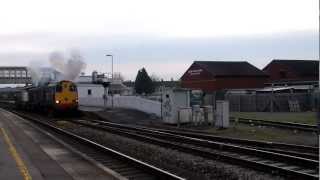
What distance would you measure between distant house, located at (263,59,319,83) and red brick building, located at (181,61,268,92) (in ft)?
8.97

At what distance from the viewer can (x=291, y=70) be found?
298 feet

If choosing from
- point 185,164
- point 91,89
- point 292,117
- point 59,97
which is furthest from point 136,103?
point 91,89

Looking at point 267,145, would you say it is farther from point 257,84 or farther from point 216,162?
point 257,84

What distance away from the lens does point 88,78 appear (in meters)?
112

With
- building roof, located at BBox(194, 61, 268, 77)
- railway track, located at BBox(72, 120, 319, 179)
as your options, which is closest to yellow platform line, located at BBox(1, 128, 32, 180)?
railway track, located at BBox(72, 120, 319, 179)

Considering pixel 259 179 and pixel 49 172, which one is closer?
pixel 259 179

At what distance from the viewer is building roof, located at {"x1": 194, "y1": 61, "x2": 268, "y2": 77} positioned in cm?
8906

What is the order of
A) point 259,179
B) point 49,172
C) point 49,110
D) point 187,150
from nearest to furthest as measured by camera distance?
point 259,179 → point 49,172 → point 187,150 → point 49,110

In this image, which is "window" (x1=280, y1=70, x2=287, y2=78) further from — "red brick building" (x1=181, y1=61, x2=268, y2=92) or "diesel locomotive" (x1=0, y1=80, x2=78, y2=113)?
"diesel locomotive" (x1=0, y1=80, x2=78, y2=113)

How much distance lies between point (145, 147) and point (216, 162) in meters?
5.47

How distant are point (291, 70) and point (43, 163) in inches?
3097

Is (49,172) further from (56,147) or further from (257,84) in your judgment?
(257,84)

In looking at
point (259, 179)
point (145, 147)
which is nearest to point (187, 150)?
point (145, 147)

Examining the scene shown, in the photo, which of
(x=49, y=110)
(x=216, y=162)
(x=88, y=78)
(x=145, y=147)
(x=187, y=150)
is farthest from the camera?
(x=88, y=78)
